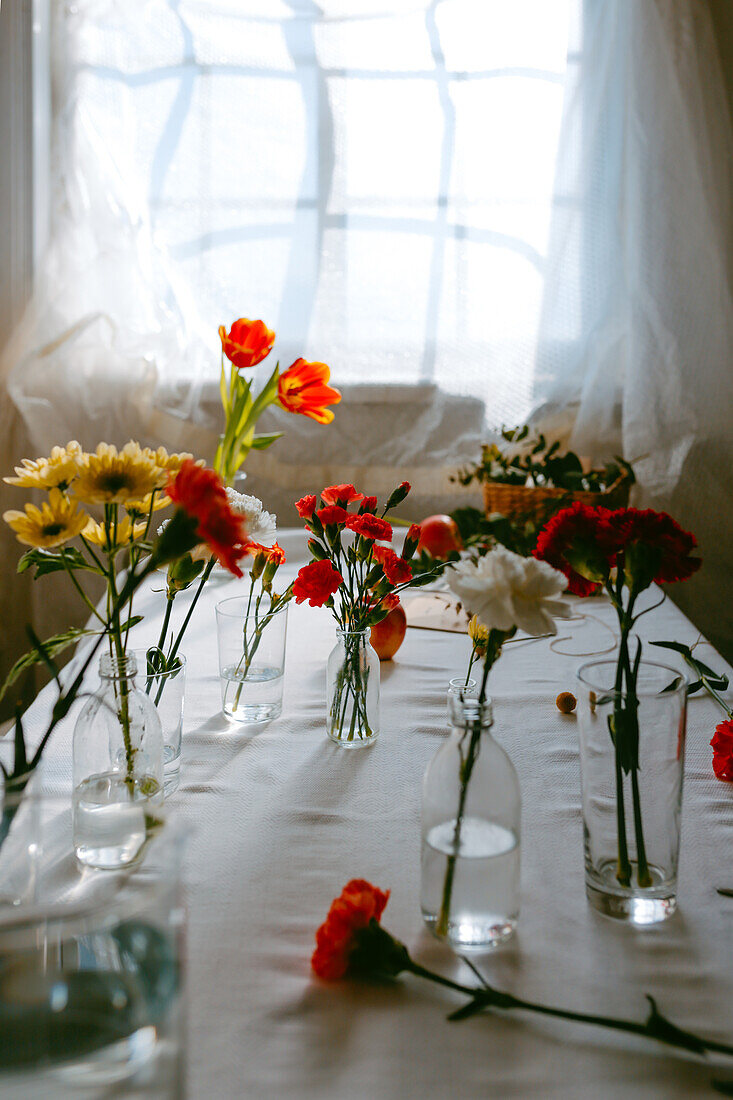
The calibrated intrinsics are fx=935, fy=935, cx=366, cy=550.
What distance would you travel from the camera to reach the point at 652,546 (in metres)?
0.56

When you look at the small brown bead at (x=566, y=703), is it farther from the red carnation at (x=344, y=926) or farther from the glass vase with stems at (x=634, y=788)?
the red carnation at (x=344, y=926)

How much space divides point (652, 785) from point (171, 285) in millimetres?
2034

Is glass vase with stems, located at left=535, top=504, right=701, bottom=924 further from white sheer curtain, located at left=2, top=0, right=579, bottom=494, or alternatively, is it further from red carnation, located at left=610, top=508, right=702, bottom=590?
white sheer curtain, located at left=2, top=0, right=579, bottom=494

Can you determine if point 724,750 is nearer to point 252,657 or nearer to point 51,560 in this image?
point 252,657

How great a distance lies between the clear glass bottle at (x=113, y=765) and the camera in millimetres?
620

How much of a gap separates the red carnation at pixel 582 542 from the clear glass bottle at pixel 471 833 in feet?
0.38

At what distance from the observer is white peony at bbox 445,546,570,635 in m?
0.50

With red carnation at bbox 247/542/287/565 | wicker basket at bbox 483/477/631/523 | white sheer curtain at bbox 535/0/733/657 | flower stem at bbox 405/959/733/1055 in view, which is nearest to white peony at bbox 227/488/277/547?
red carnation at bbox 247/542/287/565

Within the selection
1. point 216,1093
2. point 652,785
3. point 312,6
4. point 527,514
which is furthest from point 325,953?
point 312,6

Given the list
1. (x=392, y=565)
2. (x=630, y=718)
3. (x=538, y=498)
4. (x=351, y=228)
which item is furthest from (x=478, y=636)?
(x=351, y=228)

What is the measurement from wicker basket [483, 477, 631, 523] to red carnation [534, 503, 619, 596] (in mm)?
943

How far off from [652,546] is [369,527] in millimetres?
293

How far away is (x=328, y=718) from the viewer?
874 mm

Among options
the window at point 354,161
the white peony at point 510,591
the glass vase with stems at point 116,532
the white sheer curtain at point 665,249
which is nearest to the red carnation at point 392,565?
the glass vase with stems at point 116,532
